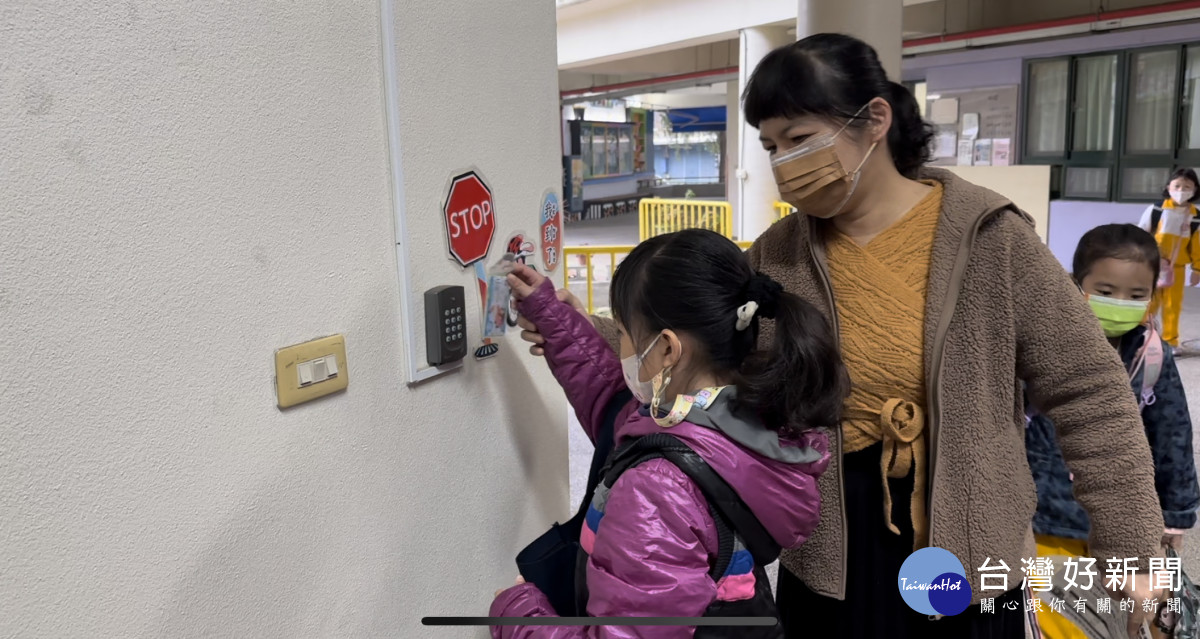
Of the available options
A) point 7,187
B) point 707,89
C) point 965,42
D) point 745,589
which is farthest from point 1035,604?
point 707,89

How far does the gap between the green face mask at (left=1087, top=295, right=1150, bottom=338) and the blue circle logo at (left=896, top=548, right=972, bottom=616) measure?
0.93 m

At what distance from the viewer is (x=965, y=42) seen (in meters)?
8.26

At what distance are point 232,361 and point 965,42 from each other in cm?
868

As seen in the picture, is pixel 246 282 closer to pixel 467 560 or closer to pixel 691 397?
pixel 691 397

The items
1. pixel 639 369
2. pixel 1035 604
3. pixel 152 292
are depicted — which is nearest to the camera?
pixel 152 292

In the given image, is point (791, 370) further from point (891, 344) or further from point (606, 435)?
point (606, 435)

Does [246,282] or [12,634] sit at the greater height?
[246,282]

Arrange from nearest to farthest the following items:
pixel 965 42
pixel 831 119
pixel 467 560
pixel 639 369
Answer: pixel 639 369 < pixel 831 119 < pixel 467 560 < pixel 965 42

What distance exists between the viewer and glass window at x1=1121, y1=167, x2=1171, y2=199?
8.07m

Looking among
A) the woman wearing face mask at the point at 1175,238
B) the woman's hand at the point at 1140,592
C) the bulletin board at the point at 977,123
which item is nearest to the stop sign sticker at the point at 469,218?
the woman's hand at the point at 1140,592

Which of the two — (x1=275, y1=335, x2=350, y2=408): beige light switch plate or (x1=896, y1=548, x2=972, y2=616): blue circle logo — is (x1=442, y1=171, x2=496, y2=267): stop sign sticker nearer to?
(x1=275, y1=335, x2=350, y2=408): beige light switch plate

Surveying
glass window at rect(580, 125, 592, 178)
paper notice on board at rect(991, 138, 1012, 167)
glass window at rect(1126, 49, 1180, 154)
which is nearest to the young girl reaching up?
glass window at rect(1126, 49, 1180, 154)

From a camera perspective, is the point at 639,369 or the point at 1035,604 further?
the point at 1035,604

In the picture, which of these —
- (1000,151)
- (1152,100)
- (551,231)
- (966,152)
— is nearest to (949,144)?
(966,152)
